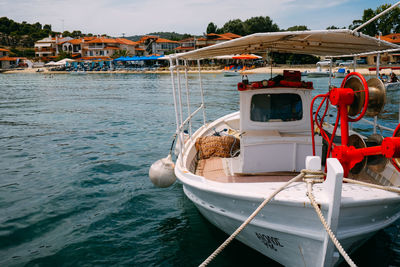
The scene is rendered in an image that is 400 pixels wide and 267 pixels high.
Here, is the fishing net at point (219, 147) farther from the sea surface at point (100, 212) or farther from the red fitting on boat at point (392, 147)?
the red fitting on boat at point (392, 147)

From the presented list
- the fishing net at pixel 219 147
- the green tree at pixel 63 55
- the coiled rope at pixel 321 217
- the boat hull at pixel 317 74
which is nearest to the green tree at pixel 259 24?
the boat hull at pixel 317 74

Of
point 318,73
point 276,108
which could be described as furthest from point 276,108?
point 318,73

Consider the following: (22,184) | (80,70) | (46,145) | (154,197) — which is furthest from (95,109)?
(80,70)

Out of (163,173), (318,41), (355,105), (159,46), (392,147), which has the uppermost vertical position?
(159,46)

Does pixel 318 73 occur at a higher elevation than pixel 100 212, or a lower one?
higher

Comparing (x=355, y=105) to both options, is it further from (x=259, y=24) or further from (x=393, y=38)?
(x=259, y=24)

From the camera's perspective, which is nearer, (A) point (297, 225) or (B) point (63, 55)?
(A) point (297, 225)

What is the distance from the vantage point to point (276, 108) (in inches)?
254

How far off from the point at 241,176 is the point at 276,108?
152 centimetres

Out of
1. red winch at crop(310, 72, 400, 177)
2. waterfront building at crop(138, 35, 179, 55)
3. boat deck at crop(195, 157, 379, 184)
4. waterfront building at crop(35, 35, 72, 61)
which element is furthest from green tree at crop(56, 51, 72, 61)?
red winch at crop(310, 72, 400, 177)

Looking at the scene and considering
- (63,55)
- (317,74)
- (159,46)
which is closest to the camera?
(317,74)

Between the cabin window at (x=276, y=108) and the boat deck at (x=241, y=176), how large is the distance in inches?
45.1

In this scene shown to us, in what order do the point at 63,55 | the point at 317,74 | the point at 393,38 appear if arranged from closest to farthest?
the point at 317,74
the point at 393,38
the point at 63,55

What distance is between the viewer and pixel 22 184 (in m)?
9.41
